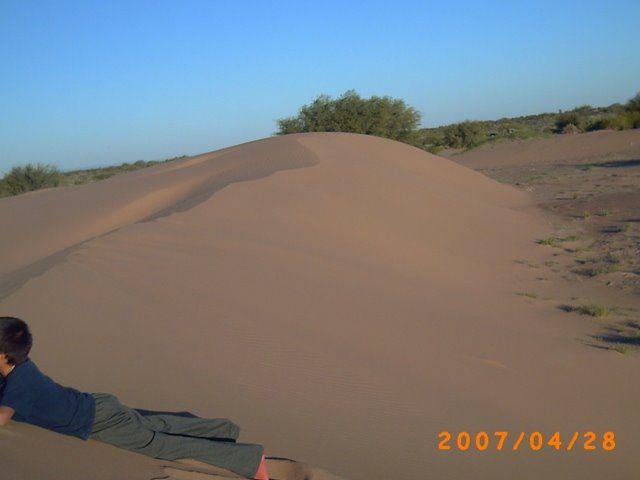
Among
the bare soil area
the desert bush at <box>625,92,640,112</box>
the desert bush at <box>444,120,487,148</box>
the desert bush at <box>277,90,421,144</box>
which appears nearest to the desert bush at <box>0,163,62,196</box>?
the desert bush at <box>277,90,421,144</box>

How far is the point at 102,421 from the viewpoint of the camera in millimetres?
3395

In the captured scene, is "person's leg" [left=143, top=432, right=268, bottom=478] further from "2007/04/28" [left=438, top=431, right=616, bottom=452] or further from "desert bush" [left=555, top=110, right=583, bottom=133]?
"desert bush" [left=555, top=110, right=583, bottom=133]

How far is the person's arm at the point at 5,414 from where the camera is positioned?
314 centimetres

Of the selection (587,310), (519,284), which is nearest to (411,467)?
(587,310)

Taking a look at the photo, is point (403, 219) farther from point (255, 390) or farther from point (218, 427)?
point (218, 427)

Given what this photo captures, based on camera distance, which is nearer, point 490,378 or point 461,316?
point 490,378

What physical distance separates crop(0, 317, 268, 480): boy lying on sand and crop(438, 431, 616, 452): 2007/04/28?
164cm

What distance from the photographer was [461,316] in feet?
25.1

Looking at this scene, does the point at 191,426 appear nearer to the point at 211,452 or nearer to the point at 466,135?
the point at 211,452

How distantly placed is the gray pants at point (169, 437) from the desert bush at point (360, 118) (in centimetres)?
3126

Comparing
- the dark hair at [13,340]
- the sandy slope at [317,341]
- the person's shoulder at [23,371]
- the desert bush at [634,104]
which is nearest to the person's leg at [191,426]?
the sandy slope at [317,341]

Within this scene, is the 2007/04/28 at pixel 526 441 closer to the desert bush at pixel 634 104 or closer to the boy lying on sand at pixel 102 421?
the boy lying on sand at pixel 102 421

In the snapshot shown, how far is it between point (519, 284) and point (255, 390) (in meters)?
5.99

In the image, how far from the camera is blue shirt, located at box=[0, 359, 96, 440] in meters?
3.15
